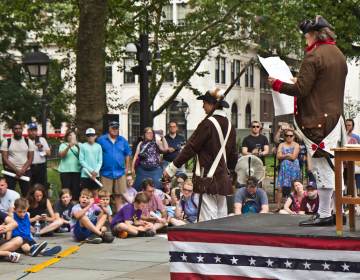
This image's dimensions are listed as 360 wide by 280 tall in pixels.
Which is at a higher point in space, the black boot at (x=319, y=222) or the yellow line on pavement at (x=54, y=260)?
the black boot at (x=319, y=222)

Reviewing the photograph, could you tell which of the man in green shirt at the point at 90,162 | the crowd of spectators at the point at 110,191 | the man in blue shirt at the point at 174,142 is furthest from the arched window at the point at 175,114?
the man in green shirt at the point at 90,162

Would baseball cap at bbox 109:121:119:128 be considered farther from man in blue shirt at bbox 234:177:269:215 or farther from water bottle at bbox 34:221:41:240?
man in blue shirt at bbox 234:177:269:215

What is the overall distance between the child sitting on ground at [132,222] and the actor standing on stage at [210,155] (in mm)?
4315

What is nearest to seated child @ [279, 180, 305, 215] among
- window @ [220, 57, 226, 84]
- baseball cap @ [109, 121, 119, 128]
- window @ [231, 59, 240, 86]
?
baseball cap @ [109, 121, 119, 128]

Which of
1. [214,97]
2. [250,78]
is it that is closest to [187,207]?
[214,97]

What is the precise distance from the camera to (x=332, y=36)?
28.1ft

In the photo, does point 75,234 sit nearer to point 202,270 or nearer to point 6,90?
point 202,270

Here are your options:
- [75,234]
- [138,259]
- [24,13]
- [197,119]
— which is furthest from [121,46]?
[197,119]

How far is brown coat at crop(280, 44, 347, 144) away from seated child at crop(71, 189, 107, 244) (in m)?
6.00

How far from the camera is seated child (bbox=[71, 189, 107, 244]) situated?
13.8 metres

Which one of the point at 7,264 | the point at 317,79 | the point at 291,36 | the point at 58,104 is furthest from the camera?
the point at 58,104

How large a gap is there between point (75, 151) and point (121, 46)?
60.3 ft

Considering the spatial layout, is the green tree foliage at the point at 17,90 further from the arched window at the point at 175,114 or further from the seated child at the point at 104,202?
the seated child at the point at 104,202

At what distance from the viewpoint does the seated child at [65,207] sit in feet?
50.8
